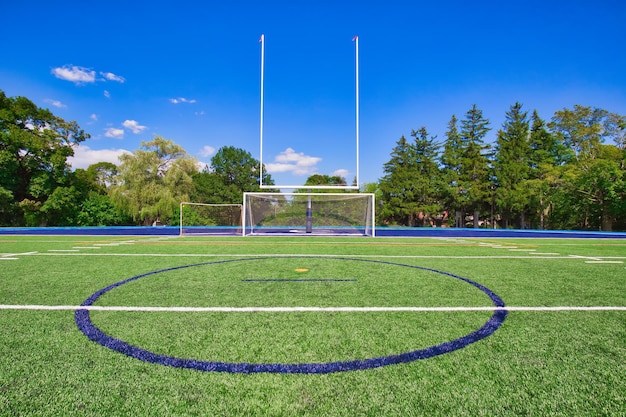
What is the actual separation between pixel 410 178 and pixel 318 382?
107 ft

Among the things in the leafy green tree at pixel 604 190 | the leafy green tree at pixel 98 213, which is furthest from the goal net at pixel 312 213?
the leafy green tree at pixel 604 190

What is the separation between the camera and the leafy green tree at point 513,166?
1130 inches

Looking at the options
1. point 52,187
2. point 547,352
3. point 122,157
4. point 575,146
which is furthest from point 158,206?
point 575,146

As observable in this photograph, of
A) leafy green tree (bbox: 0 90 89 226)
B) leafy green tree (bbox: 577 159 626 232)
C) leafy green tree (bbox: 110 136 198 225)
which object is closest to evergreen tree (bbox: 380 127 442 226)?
leafy green tree (bbox: 577 159 626 232)

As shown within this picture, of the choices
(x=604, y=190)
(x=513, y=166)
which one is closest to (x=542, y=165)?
(x=513, y=166)

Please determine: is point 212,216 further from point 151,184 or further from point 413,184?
point 413,184

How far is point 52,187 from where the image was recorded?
78.1 feet

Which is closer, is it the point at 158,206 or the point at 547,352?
the point at 547,352

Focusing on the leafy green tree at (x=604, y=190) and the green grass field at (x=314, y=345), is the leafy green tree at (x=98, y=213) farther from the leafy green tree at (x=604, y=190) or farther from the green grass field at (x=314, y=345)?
the leafy green tree at (x=604, y=190)

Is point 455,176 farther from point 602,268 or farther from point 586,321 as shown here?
point 586,321

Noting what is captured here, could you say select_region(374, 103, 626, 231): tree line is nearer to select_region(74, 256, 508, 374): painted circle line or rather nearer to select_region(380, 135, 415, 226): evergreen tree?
select_region(380, 135, 415, 226): evergreen tree

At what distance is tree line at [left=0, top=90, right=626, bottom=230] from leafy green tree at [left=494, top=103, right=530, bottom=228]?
3.9 inches

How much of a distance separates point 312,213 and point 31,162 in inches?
814

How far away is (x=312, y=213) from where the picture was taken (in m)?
17.6
